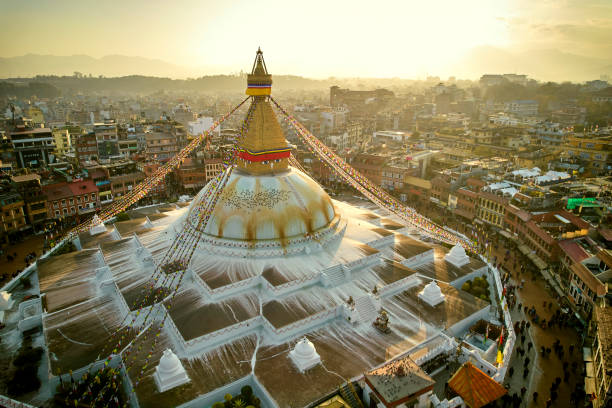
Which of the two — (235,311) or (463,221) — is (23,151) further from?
(463,221)

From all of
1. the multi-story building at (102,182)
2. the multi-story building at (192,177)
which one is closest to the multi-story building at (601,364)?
the multi-story building at (192,177)

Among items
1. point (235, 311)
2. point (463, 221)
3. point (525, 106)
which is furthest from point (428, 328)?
point (525, 106)

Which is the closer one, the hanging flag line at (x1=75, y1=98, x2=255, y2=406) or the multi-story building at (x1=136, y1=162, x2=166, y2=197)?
the hanging flag line at (x1=75, y1=98, x2=255, y2=406)

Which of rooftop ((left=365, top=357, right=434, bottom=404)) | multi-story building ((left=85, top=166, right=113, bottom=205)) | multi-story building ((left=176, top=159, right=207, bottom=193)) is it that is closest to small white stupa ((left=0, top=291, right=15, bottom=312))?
multi-story building ((left=85, top=166, right=113, bottom=205))

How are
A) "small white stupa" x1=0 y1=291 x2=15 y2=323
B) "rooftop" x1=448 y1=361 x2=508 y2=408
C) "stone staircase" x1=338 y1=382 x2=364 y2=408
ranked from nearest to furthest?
"rooftop" x1=448 y1=361 x2=508 y2=408 → "stone staircase" x1=338 y1=382 x2=364 y2=408 → "small white stupa" x1=0 y1=291 x2=15 y2=323

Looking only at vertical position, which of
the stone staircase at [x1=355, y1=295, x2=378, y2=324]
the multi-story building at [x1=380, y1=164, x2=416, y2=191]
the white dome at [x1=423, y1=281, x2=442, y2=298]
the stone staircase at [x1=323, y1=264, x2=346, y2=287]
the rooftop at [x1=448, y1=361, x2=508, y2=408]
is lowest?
the rooftop at [x1=448, y1=361, x2=508, y2=408]

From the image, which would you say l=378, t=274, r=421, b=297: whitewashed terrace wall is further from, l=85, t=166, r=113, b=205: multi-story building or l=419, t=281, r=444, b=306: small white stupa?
l=85, t=166, r=113, b=205: multi-story building

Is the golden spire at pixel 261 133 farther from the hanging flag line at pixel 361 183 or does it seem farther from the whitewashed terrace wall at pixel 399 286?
the whitewashed terrace wall at pixel 399 286
